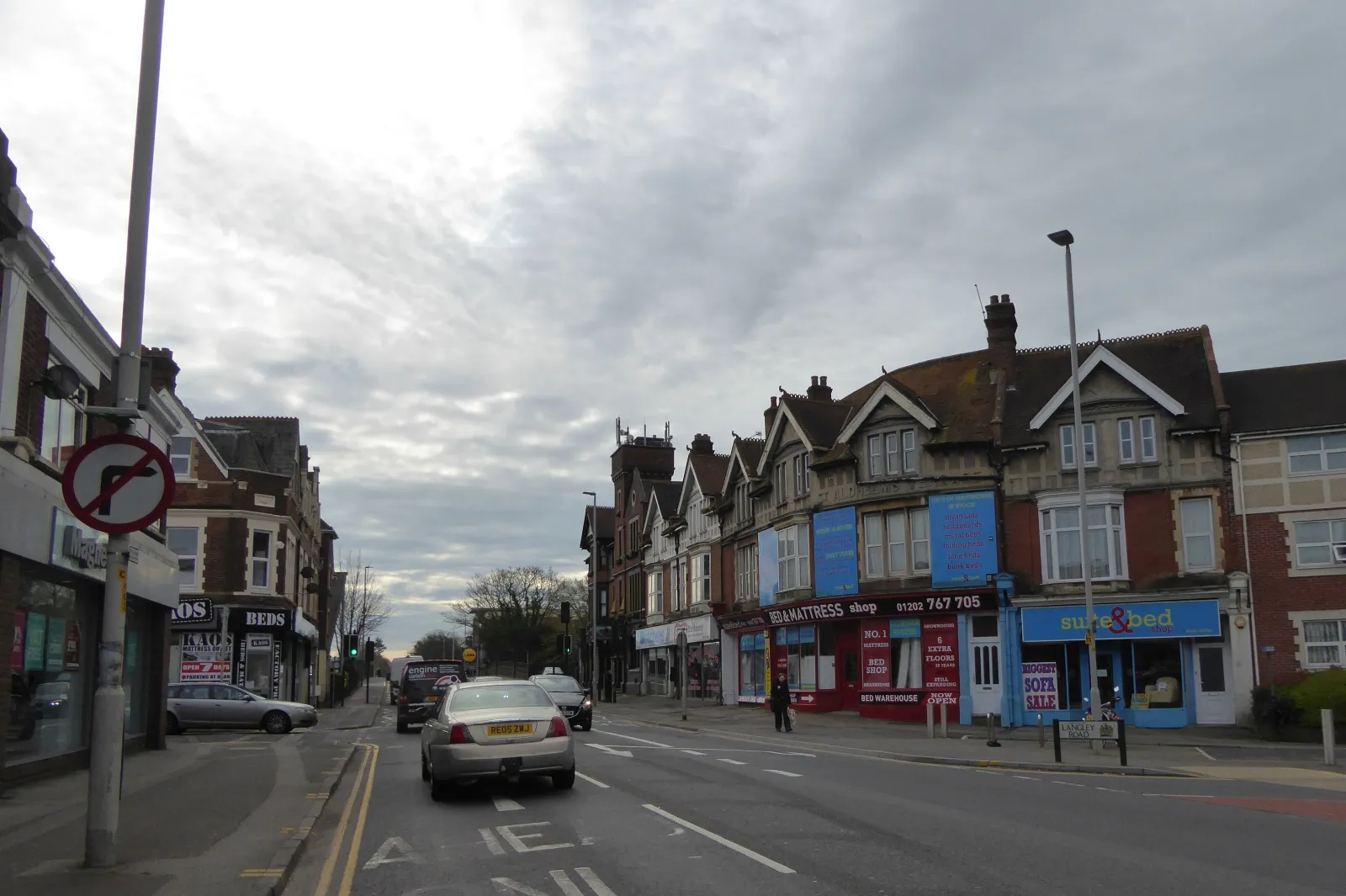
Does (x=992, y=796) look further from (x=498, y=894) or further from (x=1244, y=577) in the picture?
(x=1244, y=577)

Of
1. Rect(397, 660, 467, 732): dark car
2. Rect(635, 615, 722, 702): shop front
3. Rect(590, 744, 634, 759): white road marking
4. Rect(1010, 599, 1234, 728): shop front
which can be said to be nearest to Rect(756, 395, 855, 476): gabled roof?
Rect(1010, 599, 1234, 728): shop front

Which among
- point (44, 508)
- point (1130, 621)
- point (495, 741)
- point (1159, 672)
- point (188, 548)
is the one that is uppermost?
point (188, 548)

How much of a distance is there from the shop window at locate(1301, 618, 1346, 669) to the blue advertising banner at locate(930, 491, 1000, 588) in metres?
7.96

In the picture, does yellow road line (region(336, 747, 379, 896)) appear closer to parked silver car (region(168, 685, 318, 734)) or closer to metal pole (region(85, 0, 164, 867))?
metal pole (region(85, 0, 164, 867))

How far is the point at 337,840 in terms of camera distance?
11336mm

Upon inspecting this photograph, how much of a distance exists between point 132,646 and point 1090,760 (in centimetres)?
1784

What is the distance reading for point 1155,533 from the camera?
31.2m

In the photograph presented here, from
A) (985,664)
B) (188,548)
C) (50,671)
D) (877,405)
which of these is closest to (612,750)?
(50,671)

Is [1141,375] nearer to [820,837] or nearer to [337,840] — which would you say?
[820,837]

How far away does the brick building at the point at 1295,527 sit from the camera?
28719mm

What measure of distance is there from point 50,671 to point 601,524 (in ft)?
187

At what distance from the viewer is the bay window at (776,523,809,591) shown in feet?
127

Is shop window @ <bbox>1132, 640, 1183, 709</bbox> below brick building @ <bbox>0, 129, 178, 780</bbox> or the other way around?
below

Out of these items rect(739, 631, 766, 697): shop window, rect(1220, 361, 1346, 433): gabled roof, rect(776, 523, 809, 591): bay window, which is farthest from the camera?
rect(739, 631, 766, 697): shop window
